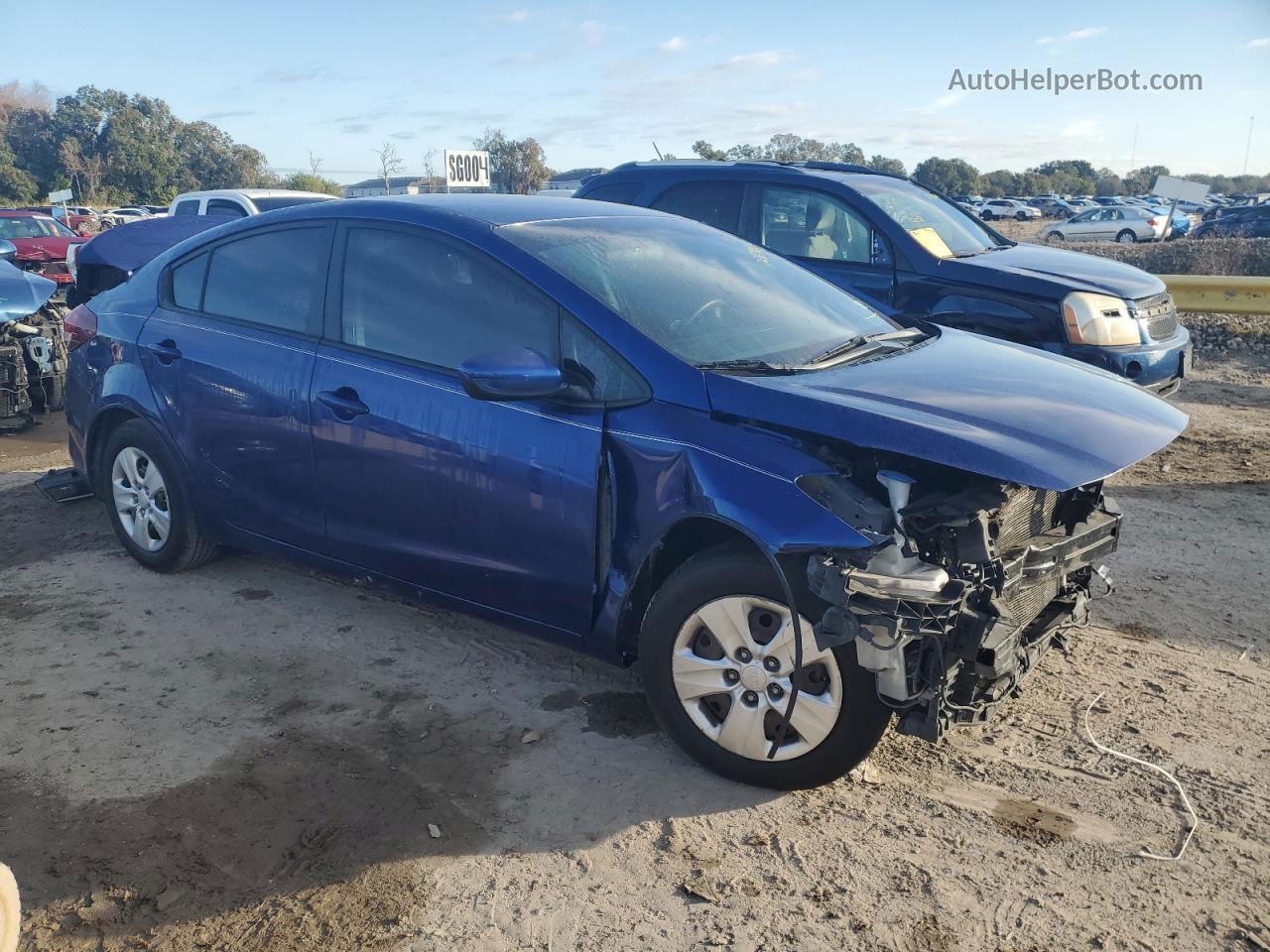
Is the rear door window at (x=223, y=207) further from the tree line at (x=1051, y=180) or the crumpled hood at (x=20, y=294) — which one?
the tree line at (x=1051, y=180)

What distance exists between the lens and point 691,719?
325 centimetres

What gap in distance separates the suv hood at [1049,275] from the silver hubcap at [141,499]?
482cm

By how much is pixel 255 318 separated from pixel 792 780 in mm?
2911

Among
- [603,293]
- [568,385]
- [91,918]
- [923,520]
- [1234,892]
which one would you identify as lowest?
[91,918]

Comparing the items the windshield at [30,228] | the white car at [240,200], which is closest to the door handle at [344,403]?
the white car at [240,200]

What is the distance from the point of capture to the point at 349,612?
182 inches

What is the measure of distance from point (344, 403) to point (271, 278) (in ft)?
2.79

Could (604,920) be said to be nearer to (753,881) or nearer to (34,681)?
(753,881)

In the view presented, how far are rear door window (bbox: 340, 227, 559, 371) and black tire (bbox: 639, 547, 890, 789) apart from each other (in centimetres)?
93

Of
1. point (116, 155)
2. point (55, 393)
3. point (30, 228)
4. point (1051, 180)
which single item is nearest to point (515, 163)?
point (30, 228)

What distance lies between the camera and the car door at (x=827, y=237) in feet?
22.8

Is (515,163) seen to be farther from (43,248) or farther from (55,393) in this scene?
(55,393)

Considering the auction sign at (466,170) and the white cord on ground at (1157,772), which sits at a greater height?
the auction sign at (466,170)

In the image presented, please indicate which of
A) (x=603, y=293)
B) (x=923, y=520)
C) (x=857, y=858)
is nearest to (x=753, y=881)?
(x=857, y=858)
